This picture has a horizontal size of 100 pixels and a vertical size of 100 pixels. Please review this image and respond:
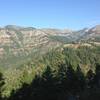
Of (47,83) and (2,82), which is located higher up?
(2,82)

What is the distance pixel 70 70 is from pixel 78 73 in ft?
11.9

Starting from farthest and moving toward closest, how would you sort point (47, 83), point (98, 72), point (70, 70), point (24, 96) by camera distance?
point (98, 72)
point (70, 70)
point (47, 83)
point (24, 96)

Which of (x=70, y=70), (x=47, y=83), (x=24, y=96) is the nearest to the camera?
(x=24, y=96)

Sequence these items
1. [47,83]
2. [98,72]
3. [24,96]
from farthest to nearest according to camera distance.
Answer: [98,72], [47,83], [24,96]

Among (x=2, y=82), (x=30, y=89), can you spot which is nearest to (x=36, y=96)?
(x=30, y=89)

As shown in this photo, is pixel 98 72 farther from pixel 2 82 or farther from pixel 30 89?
pixel 2 82

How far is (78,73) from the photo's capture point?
8350 centimetres

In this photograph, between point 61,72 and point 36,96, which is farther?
point 61,72

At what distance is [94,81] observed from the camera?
91125 mm

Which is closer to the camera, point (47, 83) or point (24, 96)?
point (24, 96)

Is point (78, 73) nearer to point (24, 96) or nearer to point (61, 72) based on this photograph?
point (61, 72)

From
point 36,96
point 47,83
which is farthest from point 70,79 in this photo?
point 36,96

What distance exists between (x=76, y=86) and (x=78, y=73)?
4318 millimetres

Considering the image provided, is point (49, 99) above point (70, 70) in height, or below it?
below
